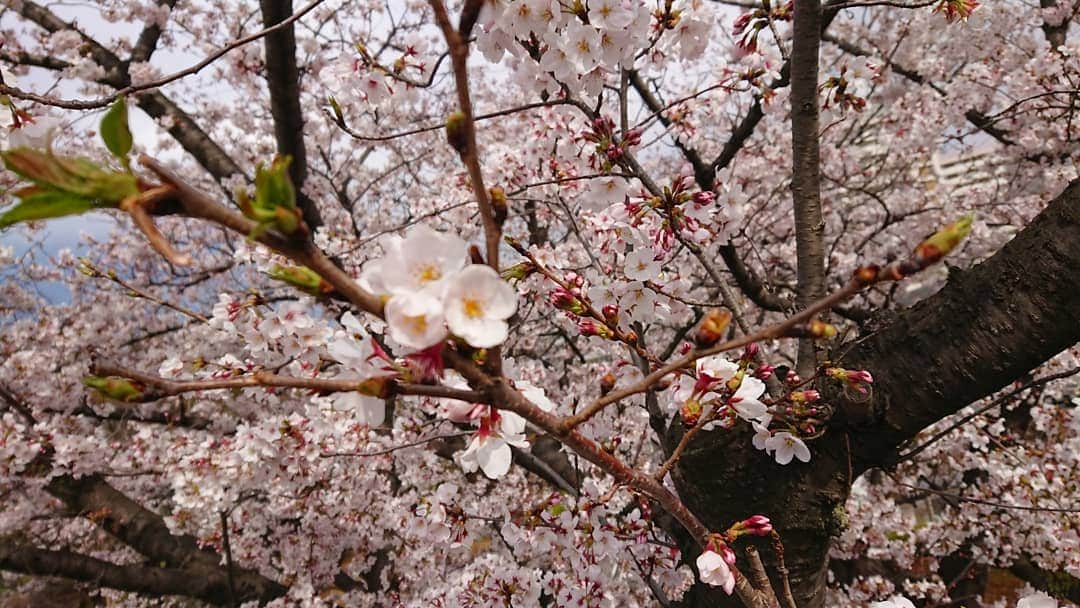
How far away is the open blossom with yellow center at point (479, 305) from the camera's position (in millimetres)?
671

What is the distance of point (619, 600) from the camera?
3529mm

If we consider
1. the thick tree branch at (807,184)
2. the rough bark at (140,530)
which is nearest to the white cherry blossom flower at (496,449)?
the thick tree branch at (807,184)

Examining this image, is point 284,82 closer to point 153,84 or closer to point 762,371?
point 153,84

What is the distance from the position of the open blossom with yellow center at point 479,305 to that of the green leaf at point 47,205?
425 millimetres

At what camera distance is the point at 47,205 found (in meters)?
0.58

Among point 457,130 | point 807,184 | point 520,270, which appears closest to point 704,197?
point 807,184

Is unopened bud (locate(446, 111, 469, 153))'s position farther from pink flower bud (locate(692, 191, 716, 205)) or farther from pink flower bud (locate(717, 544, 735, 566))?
pink flower bud (locate(692, 191, 716, 205))

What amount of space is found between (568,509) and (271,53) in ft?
11.9

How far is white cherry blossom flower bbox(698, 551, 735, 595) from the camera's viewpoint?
118cm

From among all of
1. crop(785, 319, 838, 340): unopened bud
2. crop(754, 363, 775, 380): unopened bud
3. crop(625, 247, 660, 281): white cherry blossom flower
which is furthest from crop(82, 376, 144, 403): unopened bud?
crop(625, 247, 660, 281): white cherry blossom flower

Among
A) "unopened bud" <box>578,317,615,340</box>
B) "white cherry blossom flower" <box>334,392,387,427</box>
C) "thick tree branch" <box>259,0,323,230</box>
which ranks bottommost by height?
"white cherry blossom flower" <box>334,392,387,427</box>

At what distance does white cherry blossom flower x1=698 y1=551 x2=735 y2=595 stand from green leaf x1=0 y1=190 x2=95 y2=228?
4.27ft

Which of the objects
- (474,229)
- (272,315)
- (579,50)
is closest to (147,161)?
(579,50)

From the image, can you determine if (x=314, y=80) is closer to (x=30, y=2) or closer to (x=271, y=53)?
(x=30, y=2)
